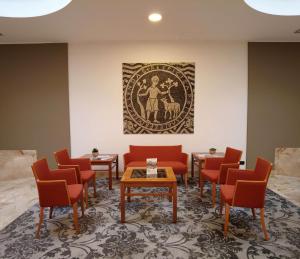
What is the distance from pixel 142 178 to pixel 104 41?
3251 mm

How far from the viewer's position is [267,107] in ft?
16.3

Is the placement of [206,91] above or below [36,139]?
above

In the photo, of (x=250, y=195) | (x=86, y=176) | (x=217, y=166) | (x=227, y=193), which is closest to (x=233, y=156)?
(x=217, y=166)

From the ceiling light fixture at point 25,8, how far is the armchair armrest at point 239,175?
3589mm

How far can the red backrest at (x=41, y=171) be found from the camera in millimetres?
2751

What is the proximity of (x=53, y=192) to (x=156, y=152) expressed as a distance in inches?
99.4

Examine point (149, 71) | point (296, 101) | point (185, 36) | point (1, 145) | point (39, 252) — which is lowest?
point (39, 252)

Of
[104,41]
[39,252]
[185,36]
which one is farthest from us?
[104,41]

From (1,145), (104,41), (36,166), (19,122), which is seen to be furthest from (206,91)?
(1,145)

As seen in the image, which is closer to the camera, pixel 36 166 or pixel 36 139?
pixel 36 166

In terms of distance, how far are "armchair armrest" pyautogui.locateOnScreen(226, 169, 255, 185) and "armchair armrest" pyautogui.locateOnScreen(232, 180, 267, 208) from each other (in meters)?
0.48

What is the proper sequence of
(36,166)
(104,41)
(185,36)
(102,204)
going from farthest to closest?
(104,41) < (185,36) < (102,204) < (36,166)

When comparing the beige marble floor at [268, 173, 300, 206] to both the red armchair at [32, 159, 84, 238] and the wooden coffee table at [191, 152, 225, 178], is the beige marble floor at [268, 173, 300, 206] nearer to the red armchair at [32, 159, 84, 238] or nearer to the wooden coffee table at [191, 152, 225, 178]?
the wooden coffee table at [191, 152, 225, 178]

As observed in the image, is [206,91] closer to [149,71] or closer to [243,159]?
[149,71]
